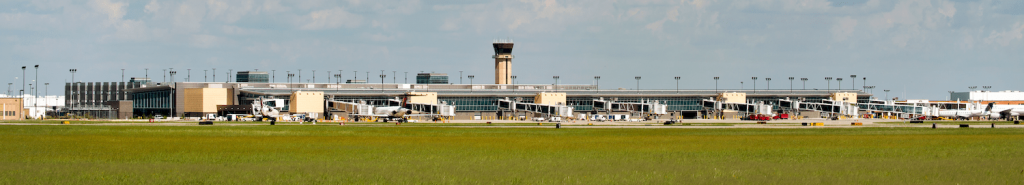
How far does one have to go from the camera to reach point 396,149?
47688 mm

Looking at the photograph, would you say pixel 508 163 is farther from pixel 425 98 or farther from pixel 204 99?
pixel 204 99

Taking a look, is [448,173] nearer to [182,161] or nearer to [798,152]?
[182,161]

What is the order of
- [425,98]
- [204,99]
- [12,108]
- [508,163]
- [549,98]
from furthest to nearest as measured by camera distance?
[549,98]
[425,98]
[204,99]
[12,108]
[508,163]

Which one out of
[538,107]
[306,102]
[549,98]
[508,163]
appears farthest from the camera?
[549,98]

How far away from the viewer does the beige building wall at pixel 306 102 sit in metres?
175

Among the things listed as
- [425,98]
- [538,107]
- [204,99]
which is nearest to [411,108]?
[425,98]

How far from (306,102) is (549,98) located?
49.1m

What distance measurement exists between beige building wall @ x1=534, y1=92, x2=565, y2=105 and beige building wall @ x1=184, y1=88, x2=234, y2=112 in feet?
201

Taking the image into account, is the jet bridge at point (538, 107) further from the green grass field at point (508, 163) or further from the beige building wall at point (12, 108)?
the green grass field at point (508, 163)

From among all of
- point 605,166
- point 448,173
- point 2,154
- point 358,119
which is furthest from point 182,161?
point 358,119

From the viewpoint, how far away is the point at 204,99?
183 meters

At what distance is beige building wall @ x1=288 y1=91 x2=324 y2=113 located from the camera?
174625 mm

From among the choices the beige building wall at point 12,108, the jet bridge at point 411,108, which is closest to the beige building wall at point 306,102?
the jet bridge at point 411,108

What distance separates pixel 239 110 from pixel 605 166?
152305 millimetres
